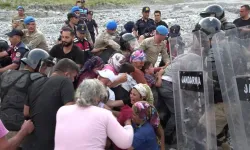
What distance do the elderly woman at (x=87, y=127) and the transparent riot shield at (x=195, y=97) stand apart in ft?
4.30

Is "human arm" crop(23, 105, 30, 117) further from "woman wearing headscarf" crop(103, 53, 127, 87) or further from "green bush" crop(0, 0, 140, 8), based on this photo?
"green bush" crop(0, 0, 140, 8)

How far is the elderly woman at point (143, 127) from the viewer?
436cm

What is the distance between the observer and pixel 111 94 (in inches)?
219

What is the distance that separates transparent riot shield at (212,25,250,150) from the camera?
12.7 feet

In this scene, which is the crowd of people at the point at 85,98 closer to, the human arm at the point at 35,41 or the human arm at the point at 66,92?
the human arm at the point at 66,92

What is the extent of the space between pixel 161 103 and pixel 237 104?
8.88 feet

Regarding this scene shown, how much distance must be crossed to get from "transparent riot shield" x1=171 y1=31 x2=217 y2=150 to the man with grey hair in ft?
4.45

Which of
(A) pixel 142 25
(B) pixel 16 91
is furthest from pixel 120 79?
(A) pixel 142 25

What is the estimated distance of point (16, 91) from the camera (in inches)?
182

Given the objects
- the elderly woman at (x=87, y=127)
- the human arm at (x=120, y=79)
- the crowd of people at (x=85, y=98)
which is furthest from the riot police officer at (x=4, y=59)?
the elderly woman at (x=87, y=127)

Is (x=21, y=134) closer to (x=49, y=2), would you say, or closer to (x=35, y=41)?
(x=35, y=41)

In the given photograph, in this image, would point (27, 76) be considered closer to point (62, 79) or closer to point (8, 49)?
point (62, 79)

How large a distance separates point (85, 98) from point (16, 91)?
4.43ft

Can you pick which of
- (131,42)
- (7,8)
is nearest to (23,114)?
(131,42)
